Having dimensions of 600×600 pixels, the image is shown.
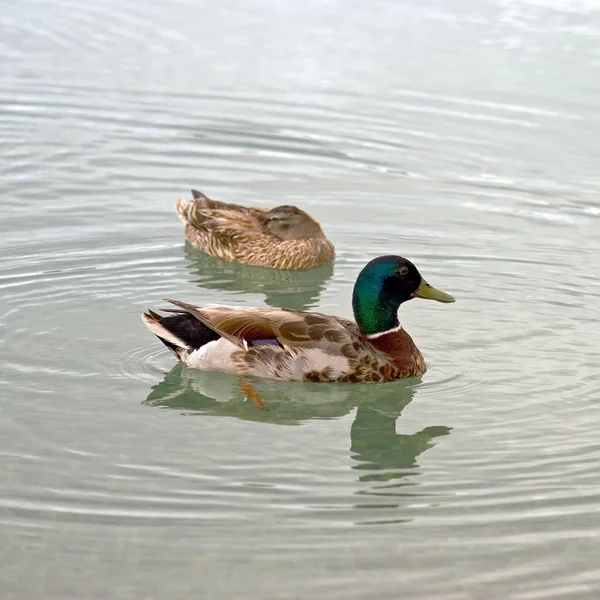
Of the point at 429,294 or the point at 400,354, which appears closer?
the point at 400,354

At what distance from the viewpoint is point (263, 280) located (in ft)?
39.2

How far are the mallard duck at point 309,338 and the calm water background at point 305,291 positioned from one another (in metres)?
0.14

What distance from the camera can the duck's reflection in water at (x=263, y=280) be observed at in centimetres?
1132

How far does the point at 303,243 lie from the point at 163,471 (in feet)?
15.8

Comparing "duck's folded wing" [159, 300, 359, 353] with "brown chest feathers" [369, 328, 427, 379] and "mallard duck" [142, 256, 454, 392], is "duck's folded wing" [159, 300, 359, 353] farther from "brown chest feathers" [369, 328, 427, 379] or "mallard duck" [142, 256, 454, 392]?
"brown chest feathers" [369, 328, 427, 379]

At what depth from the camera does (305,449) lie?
792 cm

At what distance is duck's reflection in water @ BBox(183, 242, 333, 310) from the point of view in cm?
1132

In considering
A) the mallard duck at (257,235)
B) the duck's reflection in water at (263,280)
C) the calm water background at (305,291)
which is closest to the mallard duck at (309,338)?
the calm water background at (305,291)

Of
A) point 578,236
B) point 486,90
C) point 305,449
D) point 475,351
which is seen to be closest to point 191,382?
point 305,449

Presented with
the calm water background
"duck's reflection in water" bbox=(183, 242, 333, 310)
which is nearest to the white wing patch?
the calm water background

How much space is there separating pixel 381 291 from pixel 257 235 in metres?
3.21

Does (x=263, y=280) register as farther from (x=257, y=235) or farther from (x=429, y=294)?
(x=429, y=294)

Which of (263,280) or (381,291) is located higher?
(381,291)

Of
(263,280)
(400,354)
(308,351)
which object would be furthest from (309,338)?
(263,280)
